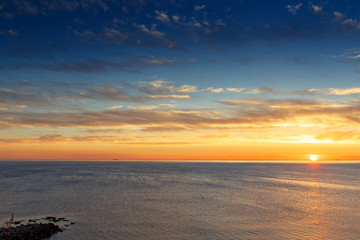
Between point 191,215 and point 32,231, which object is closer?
point 32,231

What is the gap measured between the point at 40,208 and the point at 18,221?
9298 mm

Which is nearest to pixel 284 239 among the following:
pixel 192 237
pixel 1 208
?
pixel 192 237

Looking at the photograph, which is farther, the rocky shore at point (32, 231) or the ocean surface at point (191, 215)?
the ocean surface at point (191, 215)

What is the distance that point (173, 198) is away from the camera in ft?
185

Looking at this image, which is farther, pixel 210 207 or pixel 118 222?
pixel 210 207

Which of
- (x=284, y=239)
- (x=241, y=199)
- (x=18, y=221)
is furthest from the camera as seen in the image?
(x=241, y=199)

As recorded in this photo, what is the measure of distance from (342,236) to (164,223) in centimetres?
2042

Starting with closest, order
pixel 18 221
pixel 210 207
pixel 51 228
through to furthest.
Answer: pixel 51 228 < pixel 18 221 < pixel 210 207

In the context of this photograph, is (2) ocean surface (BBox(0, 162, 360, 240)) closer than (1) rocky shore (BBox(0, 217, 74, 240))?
No

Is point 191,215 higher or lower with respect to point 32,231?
lower

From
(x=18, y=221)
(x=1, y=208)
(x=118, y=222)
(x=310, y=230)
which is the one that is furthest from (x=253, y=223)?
(x=1, y=208)

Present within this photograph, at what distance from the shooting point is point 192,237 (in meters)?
30.2

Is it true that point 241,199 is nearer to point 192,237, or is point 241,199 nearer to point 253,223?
point 253,223

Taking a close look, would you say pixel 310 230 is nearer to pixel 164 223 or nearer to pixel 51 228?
pixel 164 223
